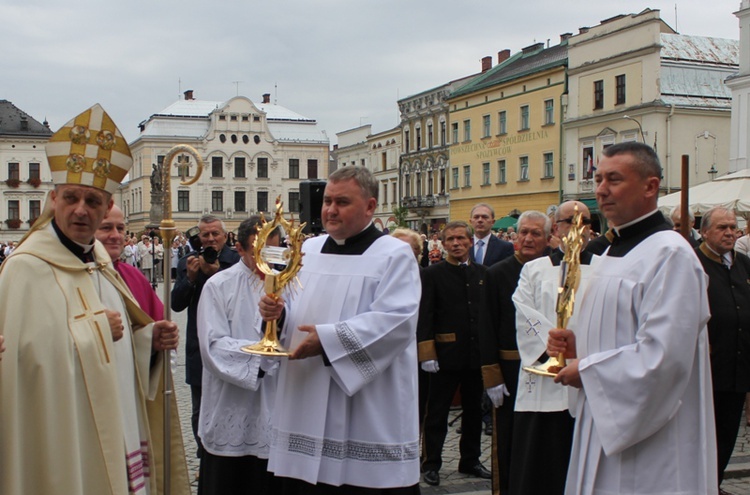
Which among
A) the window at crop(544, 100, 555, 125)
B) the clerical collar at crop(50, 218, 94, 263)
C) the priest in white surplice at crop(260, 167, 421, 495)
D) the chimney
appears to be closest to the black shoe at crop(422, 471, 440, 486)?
the priest in white surplice at crop(260, 167, 421, 495)

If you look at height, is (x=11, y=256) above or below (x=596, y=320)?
above

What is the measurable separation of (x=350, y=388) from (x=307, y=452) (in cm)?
42

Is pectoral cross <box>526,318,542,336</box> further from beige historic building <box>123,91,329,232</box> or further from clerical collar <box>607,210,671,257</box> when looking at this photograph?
beige historic building <box>123,91,329,232</box>

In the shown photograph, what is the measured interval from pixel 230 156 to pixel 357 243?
238 feet

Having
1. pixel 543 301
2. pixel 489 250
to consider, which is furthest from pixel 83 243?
pixel 489 250

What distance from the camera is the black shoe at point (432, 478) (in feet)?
21.4

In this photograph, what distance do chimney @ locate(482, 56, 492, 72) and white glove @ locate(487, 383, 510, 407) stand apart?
2011 inches

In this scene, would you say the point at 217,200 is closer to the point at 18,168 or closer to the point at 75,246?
the point at 18,168

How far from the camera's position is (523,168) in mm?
45875

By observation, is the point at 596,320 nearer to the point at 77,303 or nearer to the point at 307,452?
the point at 307,452

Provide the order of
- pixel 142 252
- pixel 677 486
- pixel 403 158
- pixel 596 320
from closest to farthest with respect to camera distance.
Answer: pixel 677 486 → pixel 596 320 → pixel 142 252 → pixel 403 158

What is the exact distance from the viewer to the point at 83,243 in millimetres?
3889

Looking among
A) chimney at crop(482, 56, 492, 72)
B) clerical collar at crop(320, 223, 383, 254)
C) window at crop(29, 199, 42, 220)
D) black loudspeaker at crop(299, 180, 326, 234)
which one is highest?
chimney at crop(482, 56, 492, 72)

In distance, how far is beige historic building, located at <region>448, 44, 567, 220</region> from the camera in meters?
43.8
